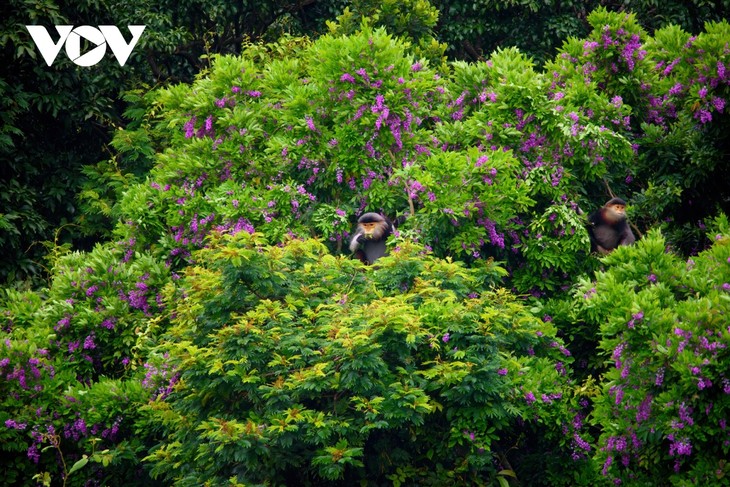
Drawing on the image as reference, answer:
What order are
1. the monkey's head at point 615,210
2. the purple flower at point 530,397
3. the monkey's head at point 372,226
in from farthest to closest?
the monkey's head at point 615,210
the monkey's head at point 372,226
the purple flower at point 530,397

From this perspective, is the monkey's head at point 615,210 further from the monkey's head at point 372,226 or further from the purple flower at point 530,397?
the purple flower at point 530,397

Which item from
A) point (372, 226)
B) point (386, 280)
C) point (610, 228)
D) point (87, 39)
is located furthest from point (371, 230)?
point (87, 39)

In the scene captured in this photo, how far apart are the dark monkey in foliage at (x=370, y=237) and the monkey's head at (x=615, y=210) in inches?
114

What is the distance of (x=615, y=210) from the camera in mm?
13352

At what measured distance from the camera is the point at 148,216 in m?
14.2

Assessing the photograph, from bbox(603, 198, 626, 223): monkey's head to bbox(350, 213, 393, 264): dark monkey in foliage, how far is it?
2.88 m

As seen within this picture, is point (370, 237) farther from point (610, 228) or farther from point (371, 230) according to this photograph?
point (610, 228)

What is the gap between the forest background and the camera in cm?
987

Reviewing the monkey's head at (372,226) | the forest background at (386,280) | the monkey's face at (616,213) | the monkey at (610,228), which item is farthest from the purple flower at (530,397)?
the monkey's face at (616,213)

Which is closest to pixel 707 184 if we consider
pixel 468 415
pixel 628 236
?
pixel 628 236

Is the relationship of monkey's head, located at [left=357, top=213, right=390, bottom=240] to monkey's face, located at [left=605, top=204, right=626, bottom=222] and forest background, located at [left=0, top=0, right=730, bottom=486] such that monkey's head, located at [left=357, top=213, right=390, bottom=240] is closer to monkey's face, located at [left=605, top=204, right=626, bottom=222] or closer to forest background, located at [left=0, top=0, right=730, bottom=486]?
forest background, located at [left=0, top=0, right=730, bottom=486]

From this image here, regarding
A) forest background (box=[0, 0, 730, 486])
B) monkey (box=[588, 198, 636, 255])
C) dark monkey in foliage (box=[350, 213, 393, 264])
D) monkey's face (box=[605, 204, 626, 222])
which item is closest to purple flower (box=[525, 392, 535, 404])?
forest background (box=[0, 0, 730, 486])

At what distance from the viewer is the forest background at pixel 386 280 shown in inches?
388

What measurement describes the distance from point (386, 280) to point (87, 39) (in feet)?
32.0
